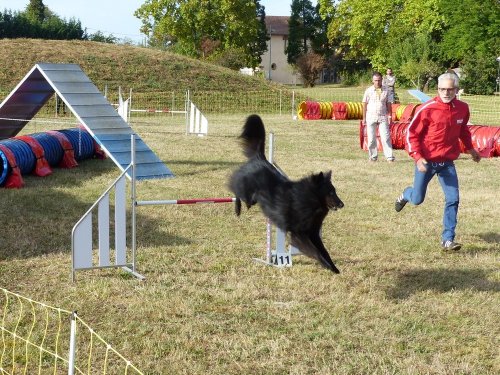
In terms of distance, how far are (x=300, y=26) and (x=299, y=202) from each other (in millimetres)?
75800

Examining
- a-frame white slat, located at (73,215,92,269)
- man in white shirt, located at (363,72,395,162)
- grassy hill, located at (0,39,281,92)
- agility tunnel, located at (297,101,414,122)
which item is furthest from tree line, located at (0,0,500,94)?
a-frame white slat, located at (73,215,92,269)

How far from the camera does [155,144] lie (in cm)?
1557

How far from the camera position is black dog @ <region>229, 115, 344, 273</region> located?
481cm

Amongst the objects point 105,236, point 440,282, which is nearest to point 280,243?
point 440,282

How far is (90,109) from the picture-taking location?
10.7 meters

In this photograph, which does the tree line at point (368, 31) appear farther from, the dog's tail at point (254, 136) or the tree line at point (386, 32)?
the dog's tail at point (254, 136)

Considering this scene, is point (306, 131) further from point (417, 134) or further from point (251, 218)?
point (417, 134)

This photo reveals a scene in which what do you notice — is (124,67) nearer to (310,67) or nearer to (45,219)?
(45,219)

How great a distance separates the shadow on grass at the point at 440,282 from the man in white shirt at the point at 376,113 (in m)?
7.36

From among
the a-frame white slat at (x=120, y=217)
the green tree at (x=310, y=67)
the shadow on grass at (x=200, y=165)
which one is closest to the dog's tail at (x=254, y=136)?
the a-frame white slat at (x=120, y=217)

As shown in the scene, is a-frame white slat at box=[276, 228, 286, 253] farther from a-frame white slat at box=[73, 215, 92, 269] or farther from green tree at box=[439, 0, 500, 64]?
green tree at box=[439, 0, 500, 64]

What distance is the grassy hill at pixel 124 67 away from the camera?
32.4m

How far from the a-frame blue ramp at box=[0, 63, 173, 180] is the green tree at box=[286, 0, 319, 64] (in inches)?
2658

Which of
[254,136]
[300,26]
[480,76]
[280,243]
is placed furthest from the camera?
[300,26]
